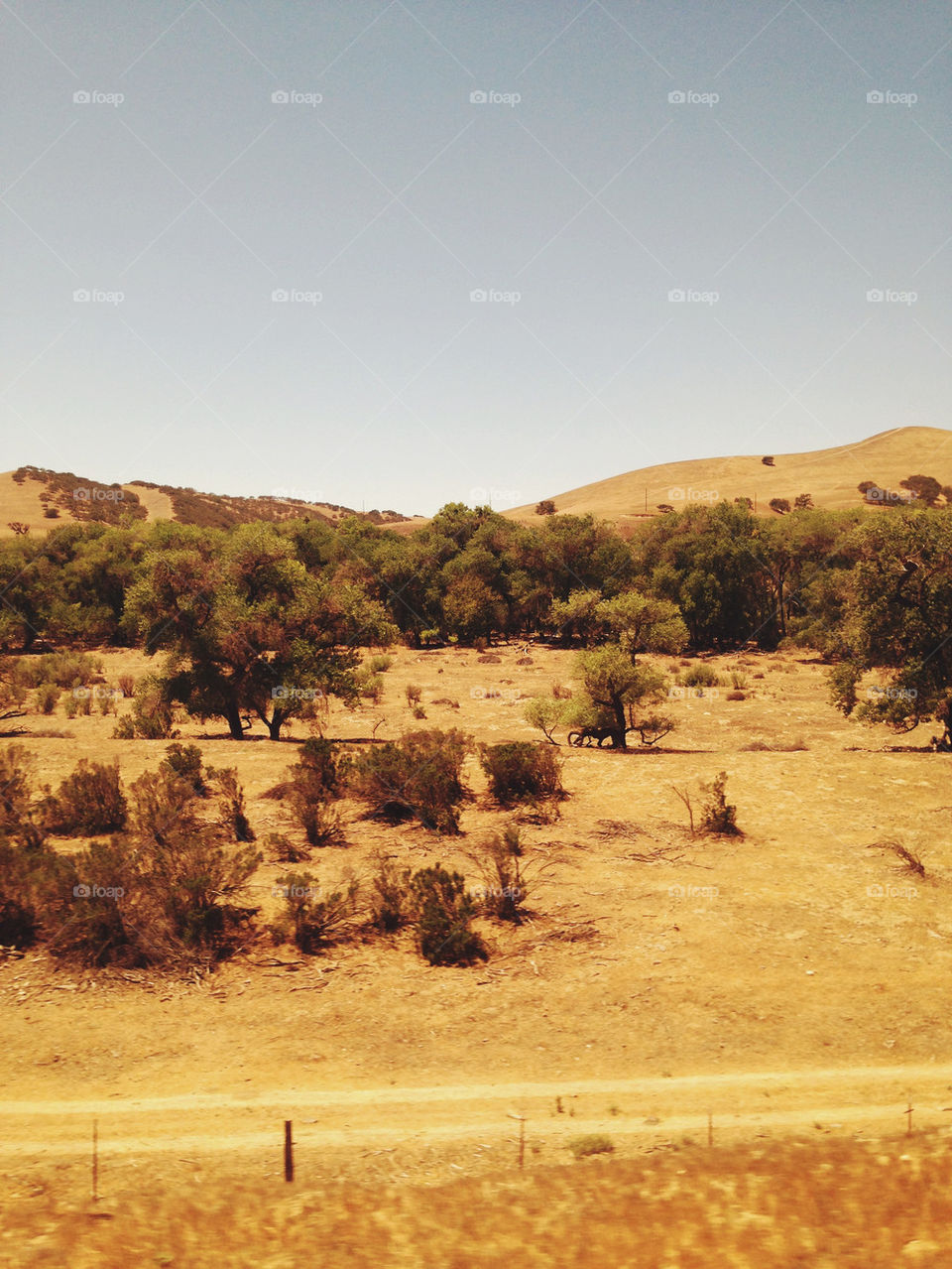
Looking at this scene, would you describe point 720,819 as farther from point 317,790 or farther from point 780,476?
point 780,476

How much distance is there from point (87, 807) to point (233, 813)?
9.21ft

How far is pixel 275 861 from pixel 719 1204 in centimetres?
910

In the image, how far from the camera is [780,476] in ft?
388

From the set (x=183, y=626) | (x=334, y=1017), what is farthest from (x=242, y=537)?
(x=334, y=1017)

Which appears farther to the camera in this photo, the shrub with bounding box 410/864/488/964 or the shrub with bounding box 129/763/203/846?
the shrub with bounding box 129/763/203/846

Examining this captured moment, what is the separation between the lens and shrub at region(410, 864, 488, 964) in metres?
10.3

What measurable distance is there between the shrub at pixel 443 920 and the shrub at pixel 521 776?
5064mm

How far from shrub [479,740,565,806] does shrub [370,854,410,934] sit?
4882 millimetres

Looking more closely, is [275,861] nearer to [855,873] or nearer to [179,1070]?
[179,1070]

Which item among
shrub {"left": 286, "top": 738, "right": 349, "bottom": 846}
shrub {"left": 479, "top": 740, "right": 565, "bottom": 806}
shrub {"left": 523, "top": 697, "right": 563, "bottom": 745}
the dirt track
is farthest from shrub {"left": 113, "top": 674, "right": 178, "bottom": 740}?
the dirt track

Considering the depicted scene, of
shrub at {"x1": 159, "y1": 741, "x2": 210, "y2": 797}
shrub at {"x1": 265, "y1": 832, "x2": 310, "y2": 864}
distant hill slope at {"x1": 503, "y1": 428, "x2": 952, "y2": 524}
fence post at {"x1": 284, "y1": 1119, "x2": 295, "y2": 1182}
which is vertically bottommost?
fence post at {"x1": 284, "y1": 1119, "x2": 295, "y2": 1182}

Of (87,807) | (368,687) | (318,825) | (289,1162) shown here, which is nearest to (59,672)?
(368,687)

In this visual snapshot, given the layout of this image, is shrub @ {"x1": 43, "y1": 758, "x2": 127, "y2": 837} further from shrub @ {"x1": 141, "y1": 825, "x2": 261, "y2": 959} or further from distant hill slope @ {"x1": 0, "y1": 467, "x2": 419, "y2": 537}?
distant hill slope @ {"x1": 0, "y1": 467, "x2": 419, "y2": 537}

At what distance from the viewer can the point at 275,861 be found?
1316cm
